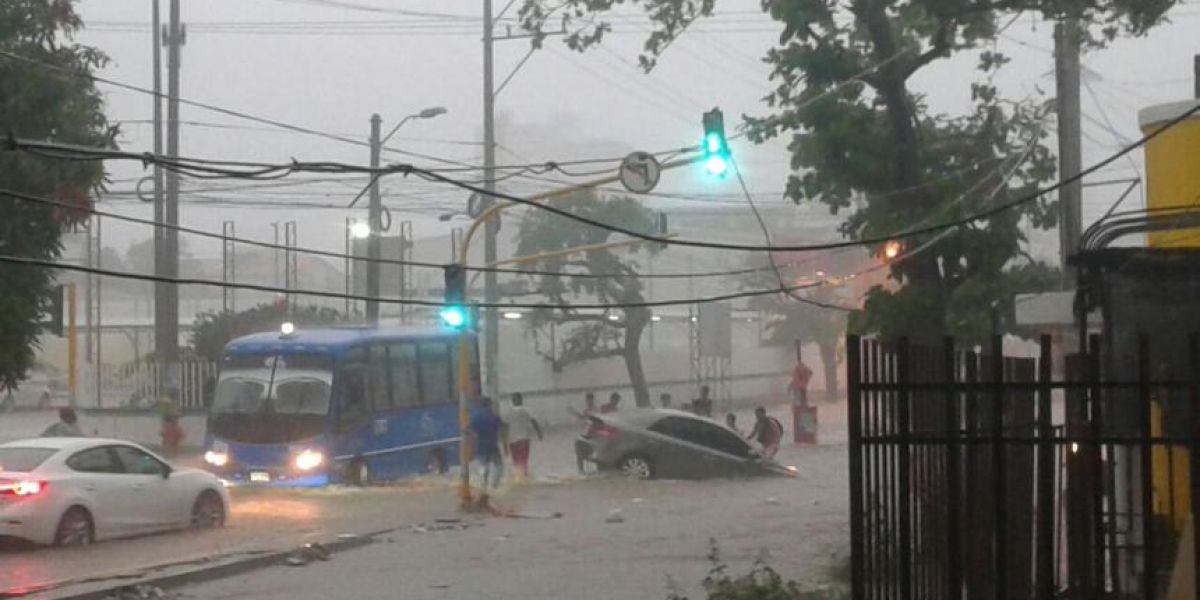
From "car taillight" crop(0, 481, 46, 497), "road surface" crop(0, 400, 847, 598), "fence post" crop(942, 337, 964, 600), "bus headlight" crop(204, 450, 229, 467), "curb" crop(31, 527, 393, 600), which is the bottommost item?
"road surface" crop(0, 400, 847, 598)

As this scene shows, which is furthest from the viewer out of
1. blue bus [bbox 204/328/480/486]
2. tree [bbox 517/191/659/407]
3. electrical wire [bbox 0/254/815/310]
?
tree [bbox 517/191/659/407]

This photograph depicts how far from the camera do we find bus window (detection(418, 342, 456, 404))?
34.4 meters

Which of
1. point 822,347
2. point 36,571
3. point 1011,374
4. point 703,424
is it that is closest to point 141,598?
point 36,571

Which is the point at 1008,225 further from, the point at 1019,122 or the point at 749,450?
the point at 749,450

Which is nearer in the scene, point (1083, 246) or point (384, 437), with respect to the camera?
point (1083, 246)

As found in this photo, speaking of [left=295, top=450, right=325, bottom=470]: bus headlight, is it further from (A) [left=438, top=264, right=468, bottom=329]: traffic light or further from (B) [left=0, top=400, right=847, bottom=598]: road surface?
(A) [left=438, top=264, right=468, bottom=329]: traffic light

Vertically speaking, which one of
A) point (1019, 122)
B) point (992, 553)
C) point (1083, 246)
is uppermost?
point (1019, 122)

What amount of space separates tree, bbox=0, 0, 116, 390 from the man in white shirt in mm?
17801

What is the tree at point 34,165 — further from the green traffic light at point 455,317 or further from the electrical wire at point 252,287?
the green traffic light at point 455,317

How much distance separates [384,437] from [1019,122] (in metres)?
13.3

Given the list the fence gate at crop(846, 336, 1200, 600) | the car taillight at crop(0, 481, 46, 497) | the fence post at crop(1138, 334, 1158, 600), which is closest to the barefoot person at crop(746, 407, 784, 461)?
the car taillight at crop(0, 481, 46, 497)

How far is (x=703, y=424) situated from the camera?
32312mm

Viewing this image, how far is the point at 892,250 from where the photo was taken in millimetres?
24547

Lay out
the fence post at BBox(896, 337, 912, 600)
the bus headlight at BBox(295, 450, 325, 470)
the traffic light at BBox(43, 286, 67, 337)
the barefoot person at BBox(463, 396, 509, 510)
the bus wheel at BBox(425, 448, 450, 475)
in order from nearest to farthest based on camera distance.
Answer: the fence post at BBox(896, 337, 912, 600) → the traffic light at BBox(43, 286, 67, 337) → the barefoot person at BBox(463, 396, 509, 510) → the bus headlight at BBox(295, 450, 325, 470) → the bus wheel at BBox(425, 448, 450, 475)
